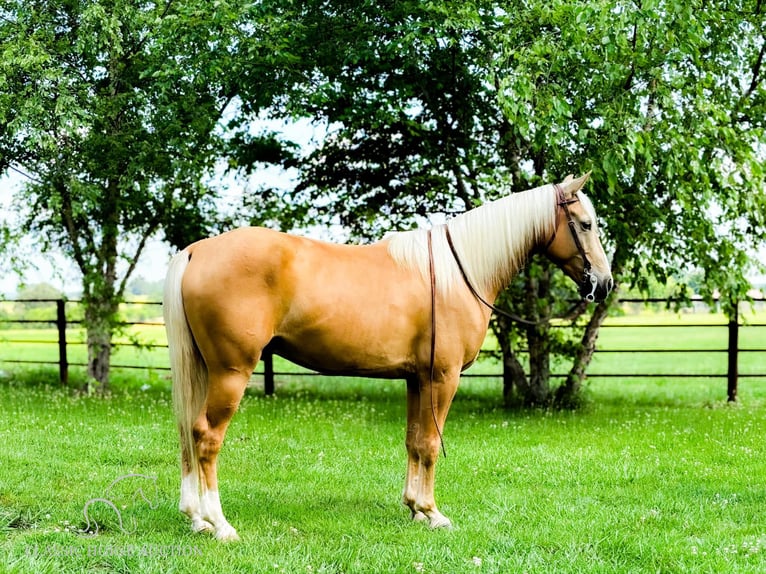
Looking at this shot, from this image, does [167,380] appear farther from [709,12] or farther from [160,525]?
[709,12]

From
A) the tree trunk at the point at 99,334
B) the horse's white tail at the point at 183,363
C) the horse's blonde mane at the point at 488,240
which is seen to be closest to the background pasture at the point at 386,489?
the horse's white tail at the point at 183,363

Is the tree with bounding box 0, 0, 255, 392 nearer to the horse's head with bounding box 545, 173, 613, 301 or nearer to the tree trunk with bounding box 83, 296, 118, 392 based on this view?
the tree trunk with bounding box 83, 296, 118, 392

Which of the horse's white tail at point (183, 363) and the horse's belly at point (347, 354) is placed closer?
the horse's white tail at point (183, 363)

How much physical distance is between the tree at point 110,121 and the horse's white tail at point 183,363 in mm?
4335

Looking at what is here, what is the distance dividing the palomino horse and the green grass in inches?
15.8

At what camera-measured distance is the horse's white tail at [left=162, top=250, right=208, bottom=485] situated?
4.01 meters

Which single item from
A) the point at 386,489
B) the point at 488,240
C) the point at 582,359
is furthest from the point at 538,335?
the point at 488,240

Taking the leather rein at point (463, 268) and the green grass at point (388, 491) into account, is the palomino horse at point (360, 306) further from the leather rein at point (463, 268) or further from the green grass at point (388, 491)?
the green grass at point (388, 491)

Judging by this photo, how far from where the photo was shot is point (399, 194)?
9156 mm

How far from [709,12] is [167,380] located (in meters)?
9.27

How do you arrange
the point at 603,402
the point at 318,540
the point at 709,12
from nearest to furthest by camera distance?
1. the point at 318,540
2. the point at 709,12
3. the point at 603,402

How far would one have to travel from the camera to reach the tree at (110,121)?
7996mm

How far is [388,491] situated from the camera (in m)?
5.10

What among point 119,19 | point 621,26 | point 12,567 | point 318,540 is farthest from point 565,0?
point 12,567
